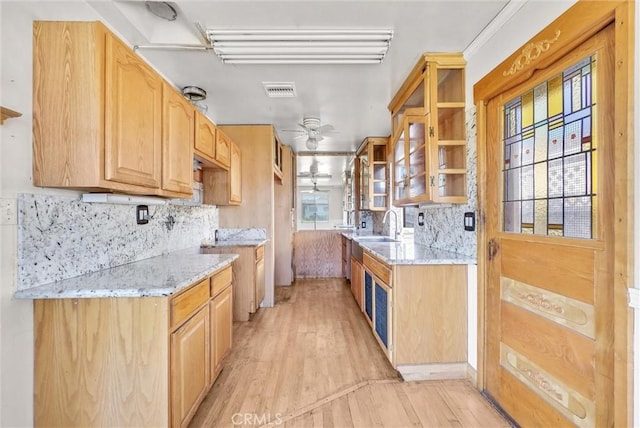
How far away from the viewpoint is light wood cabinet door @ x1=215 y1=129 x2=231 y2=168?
2.81 meters

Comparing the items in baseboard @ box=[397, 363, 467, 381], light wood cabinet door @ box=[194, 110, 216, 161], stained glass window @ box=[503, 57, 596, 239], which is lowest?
baseboard @ box=[397, 363, 467, 381]

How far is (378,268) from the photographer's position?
251cm

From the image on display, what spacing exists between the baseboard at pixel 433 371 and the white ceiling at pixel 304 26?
235 centimetres

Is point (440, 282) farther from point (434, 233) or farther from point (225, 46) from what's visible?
point (225, 46)

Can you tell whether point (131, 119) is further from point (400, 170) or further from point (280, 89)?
point (400, 170)

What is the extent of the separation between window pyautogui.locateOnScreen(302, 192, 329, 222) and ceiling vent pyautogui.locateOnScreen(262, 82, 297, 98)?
7729 millimetres

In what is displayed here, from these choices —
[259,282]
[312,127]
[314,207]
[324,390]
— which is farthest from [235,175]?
[314,207]

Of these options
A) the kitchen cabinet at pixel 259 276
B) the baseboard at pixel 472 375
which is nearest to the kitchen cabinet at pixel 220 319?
the kitchen cabinet at pixel 259 276

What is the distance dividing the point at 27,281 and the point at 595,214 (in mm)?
2557

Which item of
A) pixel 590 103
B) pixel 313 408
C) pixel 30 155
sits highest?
pixel 590 103

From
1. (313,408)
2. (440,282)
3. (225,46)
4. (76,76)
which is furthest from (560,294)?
(76,76)

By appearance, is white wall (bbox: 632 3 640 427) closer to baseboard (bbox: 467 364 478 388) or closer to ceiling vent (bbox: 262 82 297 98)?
baseboard (bbox: 467 364 478 388)

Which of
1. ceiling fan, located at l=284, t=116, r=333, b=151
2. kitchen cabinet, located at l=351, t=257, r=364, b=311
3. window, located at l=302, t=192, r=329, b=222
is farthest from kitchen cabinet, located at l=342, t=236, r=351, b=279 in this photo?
window, located at l=302, t=192, r=329, b=222

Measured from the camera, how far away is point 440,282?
2109 millimetres
